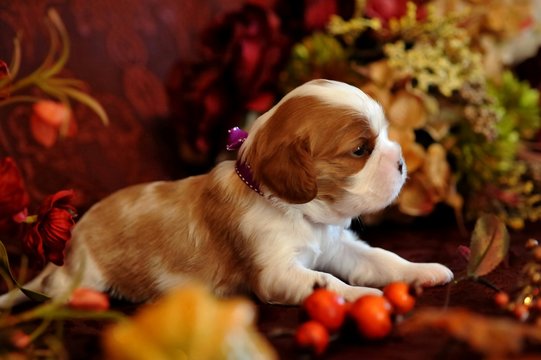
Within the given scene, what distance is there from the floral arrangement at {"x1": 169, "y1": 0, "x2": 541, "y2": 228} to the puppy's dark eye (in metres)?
0.54

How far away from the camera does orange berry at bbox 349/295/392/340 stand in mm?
972

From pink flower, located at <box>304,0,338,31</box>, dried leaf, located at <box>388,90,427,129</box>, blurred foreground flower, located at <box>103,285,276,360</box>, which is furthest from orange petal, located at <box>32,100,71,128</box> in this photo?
pink flower, located at <box>304,0,338,31</box>

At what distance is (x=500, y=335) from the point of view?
0.74 m

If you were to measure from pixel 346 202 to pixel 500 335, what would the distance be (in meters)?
0.65

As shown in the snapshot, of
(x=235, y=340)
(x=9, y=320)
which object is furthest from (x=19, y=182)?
(x=235, y=340)

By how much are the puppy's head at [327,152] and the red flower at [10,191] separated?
476mm

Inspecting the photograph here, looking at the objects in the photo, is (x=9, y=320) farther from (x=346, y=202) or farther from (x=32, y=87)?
(x=32, y=87)

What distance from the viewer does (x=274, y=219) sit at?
1.36 metres

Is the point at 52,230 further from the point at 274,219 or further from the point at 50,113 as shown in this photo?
the point at 274,219

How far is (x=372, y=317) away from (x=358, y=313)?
2cm

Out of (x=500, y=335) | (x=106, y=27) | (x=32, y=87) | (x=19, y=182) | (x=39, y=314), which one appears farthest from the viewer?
(x=106, y=27)

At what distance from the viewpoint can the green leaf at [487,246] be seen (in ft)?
3.77

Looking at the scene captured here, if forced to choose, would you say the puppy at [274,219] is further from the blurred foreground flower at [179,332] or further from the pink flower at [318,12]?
the pink flower at [318,12]

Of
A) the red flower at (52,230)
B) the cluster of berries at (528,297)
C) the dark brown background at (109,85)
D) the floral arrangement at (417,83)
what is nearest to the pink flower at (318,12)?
the floral arrangement at (417,83)
